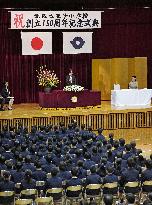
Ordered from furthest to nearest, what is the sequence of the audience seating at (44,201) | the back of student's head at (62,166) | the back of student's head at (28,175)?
1. the back of student's head at (62,166)
2. the back of student's head at (28,175)
3. the audience seating at (44,201)

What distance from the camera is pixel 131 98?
79.7 feet

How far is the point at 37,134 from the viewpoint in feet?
59.6

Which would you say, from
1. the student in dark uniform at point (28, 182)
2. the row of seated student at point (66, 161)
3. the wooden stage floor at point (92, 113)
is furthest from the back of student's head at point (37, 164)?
the wooden stage floor at point (92, 113)

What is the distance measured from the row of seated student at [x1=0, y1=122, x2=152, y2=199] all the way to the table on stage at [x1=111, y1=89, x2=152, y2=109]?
20.7 feet

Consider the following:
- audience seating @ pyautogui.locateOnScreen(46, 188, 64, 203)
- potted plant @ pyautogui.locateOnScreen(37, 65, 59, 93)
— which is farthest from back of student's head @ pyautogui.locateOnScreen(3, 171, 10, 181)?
potted plant @ pyautogui.locateOnScreen(37, 65, 59, 93)

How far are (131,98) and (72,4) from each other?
4940 millimetres

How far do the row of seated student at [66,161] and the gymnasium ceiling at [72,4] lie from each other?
8333 mm

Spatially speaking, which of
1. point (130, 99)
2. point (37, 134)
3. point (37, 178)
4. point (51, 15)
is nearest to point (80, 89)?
point (130, 99)

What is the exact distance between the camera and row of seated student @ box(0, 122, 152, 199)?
42.8 feet

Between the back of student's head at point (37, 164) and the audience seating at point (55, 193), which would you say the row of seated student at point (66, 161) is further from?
the audience seating at point (55, 193)

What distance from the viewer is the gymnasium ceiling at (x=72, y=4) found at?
24700 mm

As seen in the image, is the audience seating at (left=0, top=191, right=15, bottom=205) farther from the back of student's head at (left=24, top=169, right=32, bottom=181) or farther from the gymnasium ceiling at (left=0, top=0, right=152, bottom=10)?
the gymnasium ceiling at (left=0, top=0, right=152, bottom=10)

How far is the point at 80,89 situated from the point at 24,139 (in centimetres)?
A: 691

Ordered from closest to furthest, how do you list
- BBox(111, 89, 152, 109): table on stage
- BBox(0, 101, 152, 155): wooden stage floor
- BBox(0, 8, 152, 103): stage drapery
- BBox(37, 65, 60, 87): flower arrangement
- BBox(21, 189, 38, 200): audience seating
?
BBox(21, 189, 38, 200): audience seating
BBox(0, 101, 152, 155): wooden stage floor
BBox(111, 89, 152, 109): table on stage
BBox(37, 65, 60, 87): flower arrangement
BBox(0, 8, 152, 103): stage drapery
